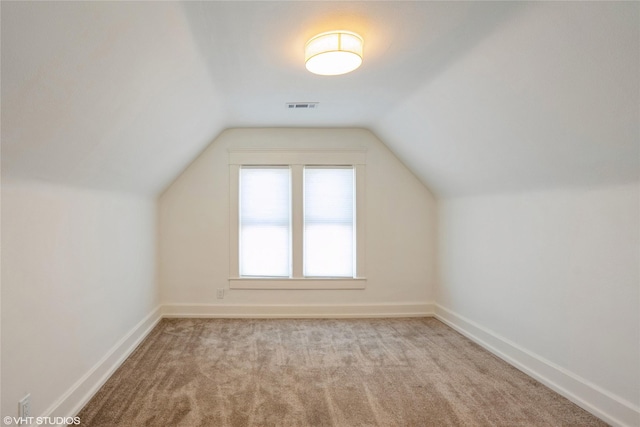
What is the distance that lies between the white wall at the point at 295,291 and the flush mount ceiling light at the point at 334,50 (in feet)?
7.15

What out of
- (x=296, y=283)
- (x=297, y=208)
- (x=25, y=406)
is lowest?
(x=25, y=406)

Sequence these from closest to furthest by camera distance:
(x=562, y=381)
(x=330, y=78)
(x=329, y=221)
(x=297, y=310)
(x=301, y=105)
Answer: (x=562, y=381) → (x=330, y=78) → (x=301, y=105) → (x=297, y=310) → (x=329, y=221)

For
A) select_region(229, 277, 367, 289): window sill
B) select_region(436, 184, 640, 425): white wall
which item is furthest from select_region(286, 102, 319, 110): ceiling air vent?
select_region(229, 277, 367, 289): window sill

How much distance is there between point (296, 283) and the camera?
4434 mm

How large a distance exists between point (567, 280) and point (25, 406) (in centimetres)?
358

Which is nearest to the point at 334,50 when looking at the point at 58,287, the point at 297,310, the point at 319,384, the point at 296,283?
the point at 58,287

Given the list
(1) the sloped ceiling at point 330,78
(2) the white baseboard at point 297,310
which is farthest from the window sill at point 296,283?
(1) the sloped ceiling at point 330,78

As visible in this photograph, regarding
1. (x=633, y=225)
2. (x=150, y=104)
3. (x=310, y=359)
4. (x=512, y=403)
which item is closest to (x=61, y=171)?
(x=150, y=104)

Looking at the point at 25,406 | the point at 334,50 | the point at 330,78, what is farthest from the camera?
the point at 330,78

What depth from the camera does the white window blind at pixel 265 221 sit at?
14.6 ft

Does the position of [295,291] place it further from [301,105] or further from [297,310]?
[301,105]

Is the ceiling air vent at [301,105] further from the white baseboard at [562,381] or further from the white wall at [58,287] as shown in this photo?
the white baseboard at [562,381]

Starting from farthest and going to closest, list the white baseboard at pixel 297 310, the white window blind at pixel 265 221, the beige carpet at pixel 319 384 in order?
the white window blind at pixel 265 221, the white baseboard at pixel 297 310, the beige carpet at pixel 319 384

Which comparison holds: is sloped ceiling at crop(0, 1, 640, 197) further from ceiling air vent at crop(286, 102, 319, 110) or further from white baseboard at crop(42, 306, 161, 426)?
white baseboard at crop(42, 306, 161, 426)
